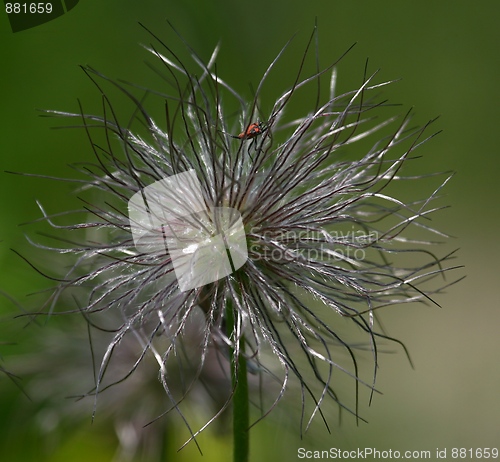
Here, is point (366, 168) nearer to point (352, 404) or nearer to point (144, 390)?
point (144, 390)

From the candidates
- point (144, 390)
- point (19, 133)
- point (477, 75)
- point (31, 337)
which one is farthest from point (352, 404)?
→ point (477, 75)

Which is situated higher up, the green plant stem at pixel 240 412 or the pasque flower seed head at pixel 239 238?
the pasque flower seed head at pixel 239 238

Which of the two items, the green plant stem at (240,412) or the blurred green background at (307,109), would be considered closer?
the green plant stem at (240,412)

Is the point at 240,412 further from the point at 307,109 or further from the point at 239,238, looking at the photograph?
the point at 307,109

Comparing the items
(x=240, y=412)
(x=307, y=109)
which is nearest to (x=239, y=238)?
(x=240, y=412)

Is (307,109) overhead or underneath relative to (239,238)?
overhead

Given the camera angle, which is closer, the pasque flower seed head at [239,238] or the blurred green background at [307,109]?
the pasque flower seed head at [239,238]

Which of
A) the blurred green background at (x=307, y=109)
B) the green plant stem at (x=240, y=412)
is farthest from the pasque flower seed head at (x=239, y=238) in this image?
the blurred green background at (x=307, y=109)

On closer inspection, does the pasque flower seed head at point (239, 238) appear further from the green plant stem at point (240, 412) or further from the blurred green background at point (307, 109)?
the blurred green background at point (307, 109)
